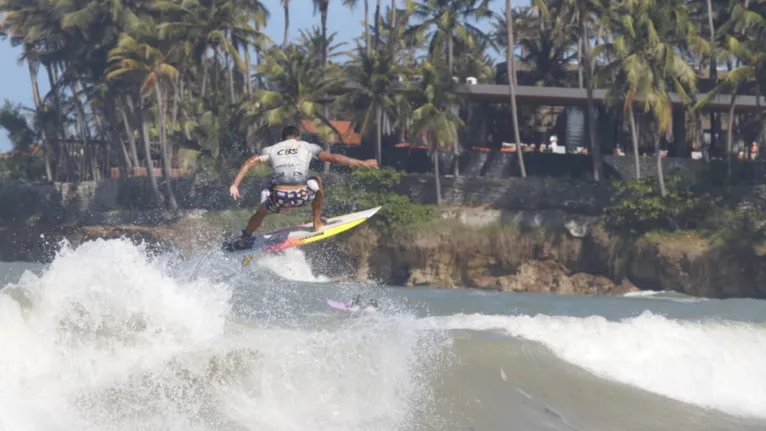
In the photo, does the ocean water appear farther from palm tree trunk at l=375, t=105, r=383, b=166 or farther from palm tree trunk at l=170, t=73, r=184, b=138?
palm tree trunk at l=170, t=73, r=184, b=138

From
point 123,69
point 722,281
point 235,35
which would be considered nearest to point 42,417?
point 722,281

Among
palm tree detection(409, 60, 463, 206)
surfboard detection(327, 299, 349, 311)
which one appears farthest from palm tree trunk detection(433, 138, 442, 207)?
surfboard detection(327, 299, 349, 311)

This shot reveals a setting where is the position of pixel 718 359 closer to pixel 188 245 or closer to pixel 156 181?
pixel 188 245

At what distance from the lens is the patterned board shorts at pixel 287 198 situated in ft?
45.1

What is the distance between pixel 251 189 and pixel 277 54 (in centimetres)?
702

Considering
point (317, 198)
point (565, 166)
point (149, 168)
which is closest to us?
point (317, 198)

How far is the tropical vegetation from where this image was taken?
133 feet

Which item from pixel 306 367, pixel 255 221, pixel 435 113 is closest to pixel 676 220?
pixel 435 113

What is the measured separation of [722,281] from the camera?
118 ft

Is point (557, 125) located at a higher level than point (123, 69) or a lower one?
lower

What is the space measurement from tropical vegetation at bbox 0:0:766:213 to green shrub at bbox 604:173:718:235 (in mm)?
615

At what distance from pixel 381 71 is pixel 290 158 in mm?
30918

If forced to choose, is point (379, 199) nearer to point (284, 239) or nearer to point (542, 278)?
point (542, 278)

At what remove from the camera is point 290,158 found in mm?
13609
